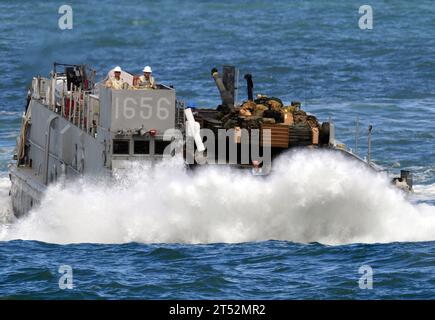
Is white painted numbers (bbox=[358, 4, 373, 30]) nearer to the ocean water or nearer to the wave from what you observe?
the ocean water

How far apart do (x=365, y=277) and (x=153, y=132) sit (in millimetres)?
10153

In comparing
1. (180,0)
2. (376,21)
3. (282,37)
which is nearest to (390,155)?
(282,37)

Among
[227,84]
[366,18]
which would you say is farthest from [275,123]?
[366,18]

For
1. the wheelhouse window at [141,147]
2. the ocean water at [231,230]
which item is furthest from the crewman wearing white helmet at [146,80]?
the ocean water at [231,230]

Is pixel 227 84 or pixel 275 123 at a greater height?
pixel 227 84

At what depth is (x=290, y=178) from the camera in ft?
154

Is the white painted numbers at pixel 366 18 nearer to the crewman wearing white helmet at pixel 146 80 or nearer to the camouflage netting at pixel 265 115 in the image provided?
the camouflage netting at pixel 265 115

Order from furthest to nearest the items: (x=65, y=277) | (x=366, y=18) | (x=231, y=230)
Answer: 1. (x=366, y=18)
2. (x=231, y=230)
3. (x=65, y=277)

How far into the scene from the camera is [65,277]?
40.6m

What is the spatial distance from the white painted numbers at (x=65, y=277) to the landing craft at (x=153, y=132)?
6.84 metres

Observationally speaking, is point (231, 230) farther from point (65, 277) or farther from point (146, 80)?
point (65, 277)

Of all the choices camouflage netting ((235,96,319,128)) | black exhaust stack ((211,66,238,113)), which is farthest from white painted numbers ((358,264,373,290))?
black exhaust stack ((211,66,238,113))

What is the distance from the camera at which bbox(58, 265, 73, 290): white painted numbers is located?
130ft

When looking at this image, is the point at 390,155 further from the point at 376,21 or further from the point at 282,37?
the point at 376,21
